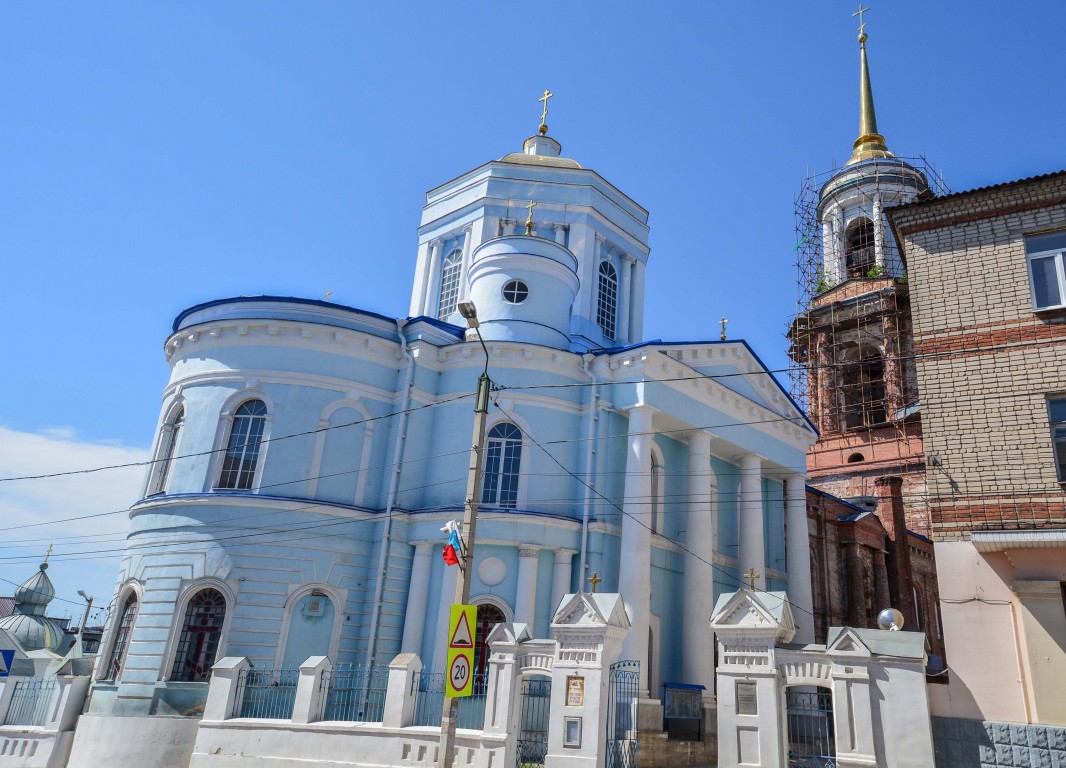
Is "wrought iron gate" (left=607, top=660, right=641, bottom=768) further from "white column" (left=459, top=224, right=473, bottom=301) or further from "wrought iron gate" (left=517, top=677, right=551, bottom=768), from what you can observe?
"white column" (left=459, top=224, right=473, bottom=301)

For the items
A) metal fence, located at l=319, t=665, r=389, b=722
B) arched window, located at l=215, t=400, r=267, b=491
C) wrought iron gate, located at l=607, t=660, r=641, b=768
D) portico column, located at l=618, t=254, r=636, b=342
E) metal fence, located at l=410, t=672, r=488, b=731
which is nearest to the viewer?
wrought iron gate, located at l=607, t=660, r=641, b=768

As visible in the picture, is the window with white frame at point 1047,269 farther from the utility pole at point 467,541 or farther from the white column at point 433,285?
the white column at point 433,285

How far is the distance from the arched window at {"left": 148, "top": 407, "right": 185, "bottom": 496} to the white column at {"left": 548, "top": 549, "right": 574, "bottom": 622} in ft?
29.2

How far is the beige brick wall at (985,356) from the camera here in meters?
12.5

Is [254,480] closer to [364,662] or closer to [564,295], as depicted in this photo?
[364,662]

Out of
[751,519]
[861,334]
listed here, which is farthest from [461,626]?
[861,334]

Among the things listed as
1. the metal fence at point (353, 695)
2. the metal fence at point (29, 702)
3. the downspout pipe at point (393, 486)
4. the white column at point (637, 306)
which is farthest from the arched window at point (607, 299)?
the metal fence at point (29, 702)

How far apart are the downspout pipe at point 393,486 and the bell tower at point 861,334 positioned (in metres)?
18.7

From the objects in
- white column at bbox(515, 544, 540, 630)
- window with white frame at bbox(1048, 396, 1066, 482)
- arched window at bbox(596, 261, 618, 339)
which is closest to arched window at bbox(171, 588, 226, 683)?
white column at bbox(515, 544, 540, 630)

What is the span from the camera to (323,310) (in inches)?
787

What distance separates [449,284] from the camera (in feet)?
90.0

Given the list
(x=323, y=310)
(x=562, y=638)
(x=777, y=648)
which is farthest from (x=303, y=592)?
(x=777, y=648)

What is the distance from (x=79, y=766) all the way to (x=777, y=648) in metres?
13.4

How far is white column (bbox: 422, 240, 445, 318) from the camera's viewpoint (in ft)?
89.8
